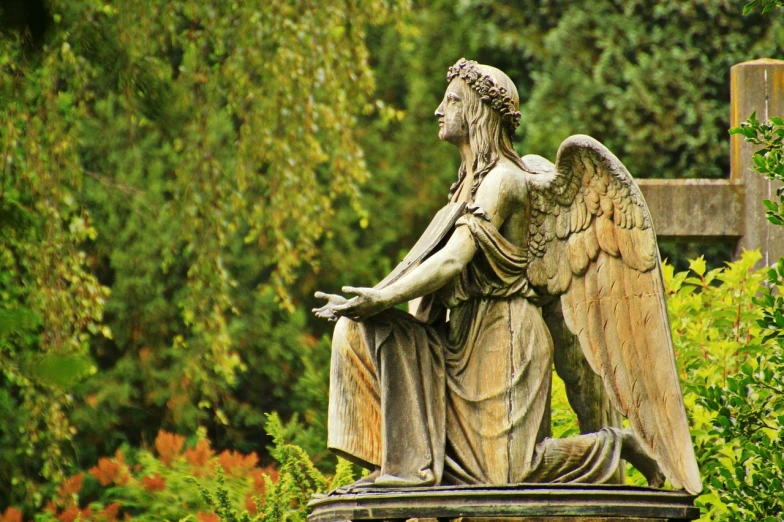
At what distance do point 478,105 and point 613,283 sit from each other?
814mm

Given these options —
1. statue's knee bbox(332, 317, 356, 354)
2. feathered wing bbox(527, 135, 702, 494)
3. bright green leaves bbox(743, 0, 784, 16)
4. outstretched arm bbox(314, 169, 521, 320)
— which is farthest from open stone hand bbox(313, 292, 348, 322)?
bright green leaves bbox(743, 0, 784, 16)

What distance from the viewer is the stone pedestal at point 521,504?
534cm

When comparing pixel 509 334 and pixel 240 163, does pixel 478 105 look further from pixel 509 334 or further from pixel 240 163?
pixel 240 163

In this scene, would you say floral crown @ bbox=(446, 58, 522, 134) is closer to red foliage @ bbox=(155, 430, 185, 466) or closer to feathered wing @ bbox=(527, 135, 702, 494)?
feathered wing @ bbox=(527, 135, 702, 494)

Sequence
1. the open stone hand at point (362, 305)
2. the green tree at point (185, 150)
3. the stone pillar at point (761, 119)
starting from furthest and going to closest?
the green tree at point (185, 150) → the stone pillar at point (761, 119) → the open stone hand at point (362, 305)

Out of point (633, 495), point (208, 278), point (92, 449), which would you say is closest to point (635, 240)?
point (633, 495)

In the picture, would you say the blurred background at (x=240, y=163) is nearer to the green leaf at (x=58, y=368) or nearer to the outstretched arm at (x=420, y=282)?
the green leaf at (x=58, y=368)

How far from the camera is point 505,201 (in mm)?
5797

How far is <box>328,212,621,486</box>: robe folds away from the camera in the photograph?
18.4 feet

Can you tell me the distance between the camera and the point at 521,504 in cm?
533

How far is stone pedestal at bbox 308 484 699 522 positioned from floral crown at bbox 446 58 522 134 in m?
1.37

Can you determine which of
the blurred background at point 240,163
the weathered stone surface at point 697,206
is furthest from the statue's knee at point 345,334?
the weathered stone surface at point 697,206

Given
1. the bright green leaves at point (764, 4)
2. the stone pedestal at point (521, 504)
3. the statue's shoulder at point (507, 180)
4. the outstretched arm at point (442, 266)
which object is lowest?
the stone pedestal at point (521, 504)

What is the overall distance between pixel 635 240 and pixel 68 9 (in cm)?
393
